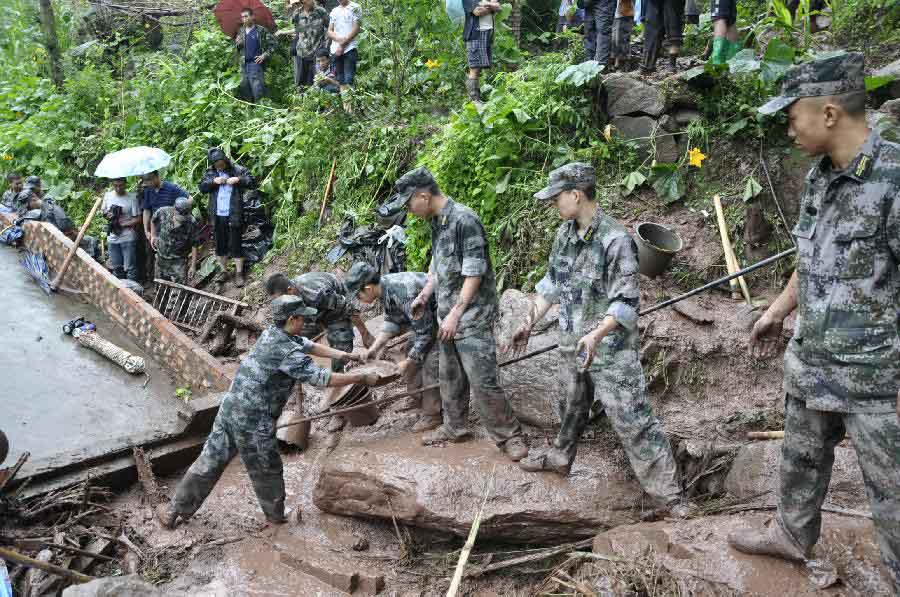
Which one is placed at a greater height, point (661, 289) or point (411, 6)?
point (411, 6)

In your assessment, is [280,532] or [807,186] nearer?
[807,186]

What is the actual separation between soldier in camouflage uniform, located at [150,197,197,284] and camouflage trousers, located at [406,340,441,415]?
232 inches

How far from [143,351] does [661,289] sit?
6.61 m

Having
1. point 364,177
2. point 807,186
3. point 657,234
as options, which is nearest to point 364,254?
point 364,177

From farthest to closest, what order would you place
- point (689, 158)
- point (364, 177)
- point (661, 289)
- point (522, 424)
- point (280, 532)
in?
point (364, 177), point (689, 158), point (661, 289), point (522, 424), point (280, 532)

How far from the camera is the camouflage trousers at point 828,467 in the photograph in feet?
9.84

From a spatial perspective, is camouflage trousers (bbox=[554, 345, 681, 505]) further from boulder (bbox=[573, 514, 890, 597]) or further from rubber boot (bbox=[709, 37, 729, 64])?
rubber boot (bbox=[709, 37, 729, 64])

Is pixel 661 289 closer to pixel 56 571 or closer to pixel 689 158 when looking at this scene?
pixel 689 158

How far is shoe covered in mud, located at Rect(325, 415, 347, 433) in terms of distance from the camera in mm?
6996

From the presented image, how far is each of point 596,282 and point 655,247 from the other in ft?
7.20

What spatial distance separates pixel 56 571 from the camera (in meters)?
5.02

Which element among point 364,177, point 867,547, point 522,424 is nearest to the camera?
point 867,547

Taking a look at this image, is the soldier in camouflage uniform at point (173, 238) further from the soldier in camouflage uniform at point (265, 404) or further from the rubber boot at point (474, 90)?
the soldier in camouflage uniform at point (265, 404)

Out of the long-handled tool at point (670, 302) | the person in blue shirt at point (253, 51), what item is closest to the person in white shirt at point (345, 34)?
the person in blue shirt at point (253, 51)
